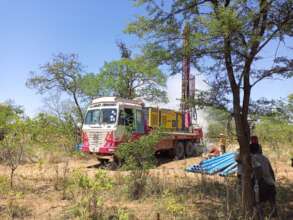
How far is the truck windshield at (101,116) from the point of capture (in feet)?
51.0

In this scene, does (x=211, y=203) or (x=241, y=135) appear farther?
(x=211, y=203)

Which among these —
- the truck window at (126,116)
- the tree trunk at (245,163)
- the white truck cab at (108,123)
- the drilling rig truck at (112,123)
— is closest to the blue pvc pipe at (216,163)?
the drilling rig truck at (112,123)

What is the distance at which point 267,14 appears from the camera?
685 cm

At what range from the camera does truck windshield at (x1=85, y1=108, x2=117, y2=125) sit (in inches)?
612

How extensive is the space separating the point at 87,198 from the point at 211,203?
2871 millimetres

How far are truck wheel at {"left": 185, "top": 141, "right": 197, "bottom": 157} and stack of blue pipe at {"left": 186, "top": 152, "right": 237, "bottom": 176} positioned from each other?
5694 millimetres

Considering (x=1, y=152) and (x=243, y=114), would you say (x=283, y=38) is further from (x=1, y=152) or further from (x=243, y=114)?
(x=1, y=152)

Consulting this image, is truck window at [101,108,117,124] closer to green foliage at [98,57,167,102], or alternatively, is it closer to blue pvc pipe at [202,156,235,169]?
blue pvc pipe at [202,156,235,169]

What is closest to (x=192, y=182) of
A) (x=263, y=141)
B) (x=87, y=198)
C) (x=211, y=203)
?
(x=211, y=203)

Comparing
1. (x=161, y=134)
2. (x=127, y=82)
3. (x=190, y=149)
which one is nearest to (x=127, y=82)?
(x=127, y=82)

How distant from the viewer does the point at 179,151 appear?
65.5 ft

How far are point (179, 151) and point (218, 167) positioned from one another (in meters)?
6.53

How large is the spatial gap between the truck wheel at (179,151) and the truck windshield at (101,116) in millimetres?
5035

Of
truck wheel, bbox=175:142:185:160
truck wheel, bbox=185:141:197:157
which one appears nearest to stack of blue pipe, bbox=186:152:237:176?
truck wheel, bbox=175:142:185:160
